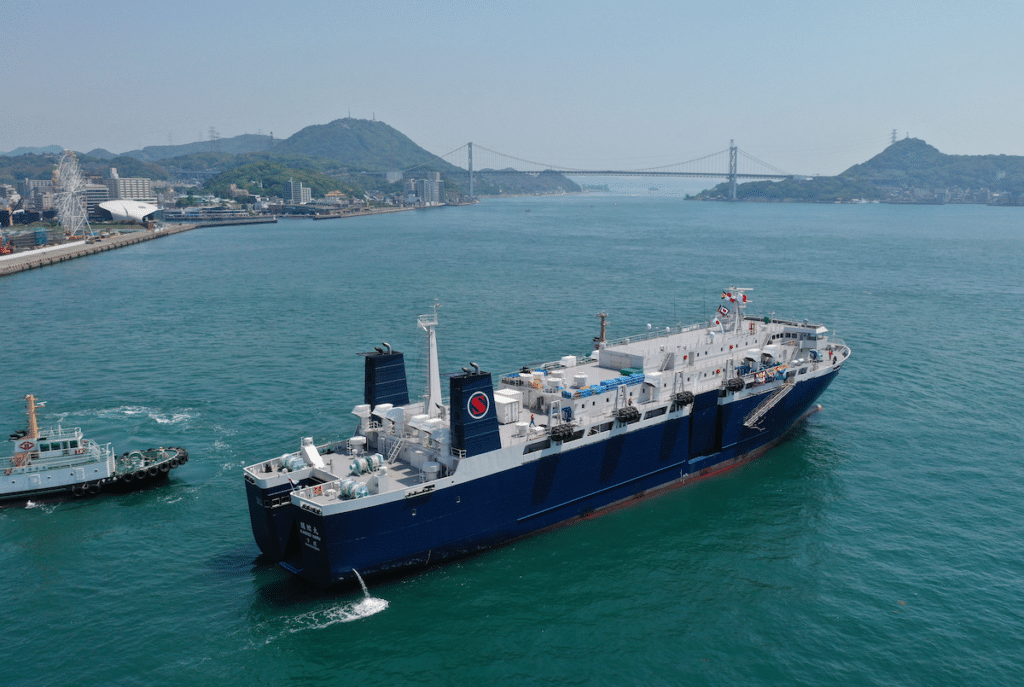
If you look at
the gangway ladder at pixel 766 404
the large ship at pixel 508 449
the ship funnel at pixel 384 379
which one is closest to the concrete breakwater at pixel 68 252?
the ship funnel at pixel 384 379

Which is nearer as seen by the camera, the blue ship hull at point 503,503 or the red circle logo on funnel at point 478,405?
the blue ship hull at point 503,503

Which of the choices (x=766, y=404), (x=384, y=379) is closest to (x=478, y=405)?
(x=384, y=379)

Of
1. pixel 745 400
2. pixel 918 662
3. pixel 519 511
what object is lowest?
pixel 918 662

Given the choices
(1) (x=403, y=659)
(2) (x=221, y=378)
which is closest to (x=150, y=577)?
(1) (x=403, y=659)

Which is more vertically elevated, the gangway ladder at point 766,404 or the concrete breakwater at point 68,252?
the concrete breakwater at point 68,252

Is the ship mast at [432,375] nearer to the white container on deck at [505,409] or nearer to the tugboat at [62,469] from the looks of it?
the white container on deck at [505,409]

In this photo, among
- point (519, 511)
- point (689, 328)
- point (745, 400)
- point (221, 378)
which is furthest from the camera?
point (221, 378)

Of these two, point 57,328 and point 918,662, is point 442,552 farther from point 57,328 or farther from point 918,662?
point 57,328

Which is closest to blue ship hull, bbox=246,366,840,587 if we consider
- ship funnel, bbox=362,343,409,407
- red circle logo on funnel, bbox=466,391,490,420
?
red circle logo on funnel, bbox=466,391,490,420
